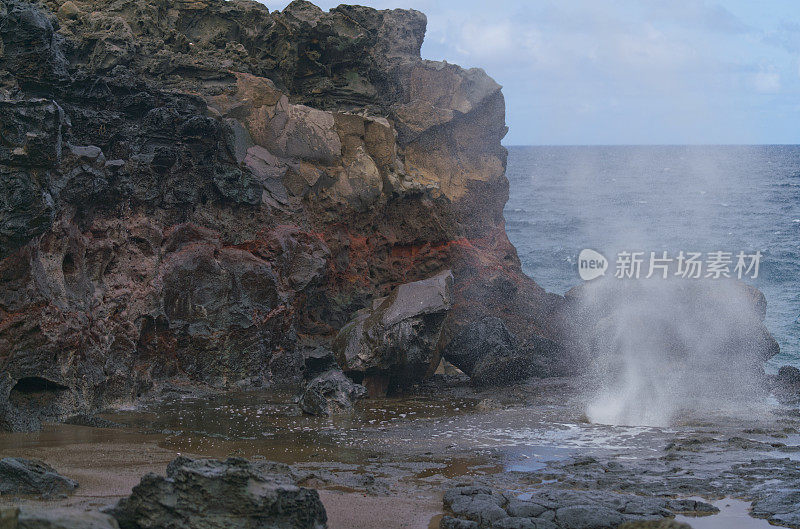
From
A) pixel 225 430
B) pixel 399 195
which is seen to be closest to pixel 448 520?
pixel 225 430

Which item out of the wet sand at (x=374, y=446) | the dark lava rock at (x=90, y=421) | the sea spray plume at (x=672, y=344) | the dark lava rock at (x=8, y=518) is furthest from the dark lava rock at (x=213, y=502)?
the sea spray plume at (x=672, y=344)

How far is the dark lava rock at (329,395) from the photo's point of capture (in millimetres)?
9586

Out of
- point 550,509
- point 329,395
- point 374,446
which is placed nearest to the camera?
point 550,509

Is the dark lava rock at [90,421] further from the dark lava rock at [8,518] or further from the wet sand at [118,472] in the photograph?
the dark lava rock at [8,518]

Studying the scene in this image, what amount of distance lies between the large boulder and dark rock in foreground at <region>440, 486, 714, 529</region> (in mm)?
4310

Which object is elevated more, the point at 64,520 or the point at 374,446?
the point at 64,520

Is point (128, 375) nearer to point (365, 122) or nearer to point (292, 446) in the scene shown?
point (292, 446)

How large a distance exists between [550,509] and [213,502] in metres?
2.37

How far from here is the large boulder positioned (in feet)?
35.4

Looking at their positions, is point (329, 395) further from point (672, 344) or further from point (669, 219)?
point (669, 219)

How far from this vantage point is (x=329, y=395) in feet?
32.1

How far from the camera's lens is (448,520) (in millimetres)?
5844

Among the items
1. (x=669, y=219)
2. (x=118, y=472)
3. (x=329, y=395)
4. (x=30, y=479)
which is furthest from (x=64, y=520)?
(x=669, y=219)

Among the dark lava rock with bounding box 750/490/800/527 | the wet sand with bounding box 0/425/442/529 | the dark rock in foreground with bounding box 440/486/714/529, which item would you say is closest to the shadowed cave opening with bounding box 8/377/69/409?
the wet sand with bounding box 0/425/442/529
